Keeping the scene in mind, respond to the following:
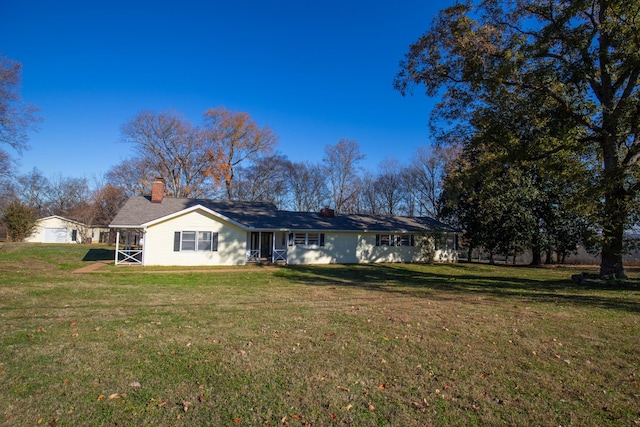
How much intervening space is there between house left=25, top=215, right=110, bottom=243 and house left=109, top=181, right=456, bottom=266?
26.5 meters

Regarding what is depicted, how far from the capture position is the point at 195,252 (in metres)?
21.1

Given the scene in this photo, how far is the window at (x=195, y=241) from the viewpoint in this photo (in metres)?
20.8

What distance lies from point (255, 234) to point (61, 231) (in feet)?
118

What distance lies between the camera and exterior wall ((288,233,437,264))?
80.0 feet

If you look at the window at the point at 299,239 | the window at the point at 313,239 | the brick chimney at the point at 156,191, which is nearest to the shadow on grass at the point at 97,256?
the brick chimney at the point at 156,191

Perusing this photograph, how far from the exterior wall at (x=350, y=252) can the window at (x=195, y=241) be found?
5.03 meters

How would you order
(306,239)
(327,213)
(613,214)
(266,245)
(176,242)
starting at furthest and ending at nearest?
(327,213)
(266,245)
(306,239)
(176,242)
(613,214)

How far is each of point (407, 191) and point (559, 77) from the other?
31998 millimetres

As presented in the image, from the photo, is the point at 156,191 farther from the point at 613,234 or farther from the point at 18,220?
the point at 613,234

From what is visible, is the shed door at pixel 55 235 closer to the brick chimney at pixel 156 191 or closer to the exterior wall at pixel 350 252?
the brick chimney at pixel 156 191

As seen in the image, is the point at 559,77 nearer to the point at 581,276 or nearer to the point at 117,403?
the point at 581,276

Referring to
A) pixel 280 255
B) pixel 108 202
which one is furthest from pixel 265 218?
pixel 108 202

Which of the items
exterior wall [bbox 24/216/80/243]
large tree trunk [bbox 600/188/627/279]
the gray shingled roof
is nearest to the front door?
the gray shingled roof

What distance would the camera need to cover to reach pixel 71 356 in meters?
5.22
